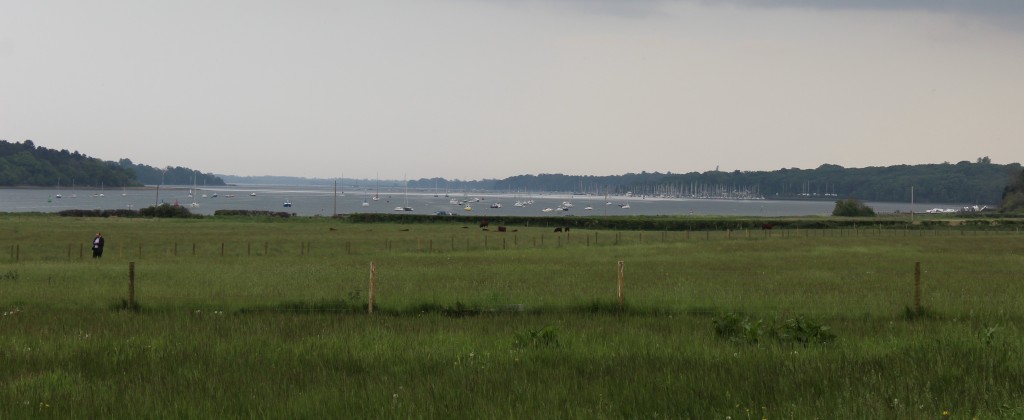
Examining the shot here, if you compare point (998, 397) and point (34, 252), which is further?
point (34, 252)

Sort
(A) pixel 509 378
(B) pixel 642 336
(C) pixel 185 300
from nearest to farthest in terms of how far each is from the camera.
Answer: (A) pixel 509 378
(B) pixel 642 336
(C) pixel 185 300

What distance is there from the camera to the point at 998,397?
10.5 meters

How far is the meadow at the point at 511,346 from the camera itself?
1062 cm

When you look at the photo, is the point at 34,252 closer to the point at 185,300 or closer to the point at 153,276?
the point at 153,276

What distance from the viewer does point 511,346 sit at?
1500 cm

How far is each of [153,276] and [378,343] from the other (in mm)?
22254

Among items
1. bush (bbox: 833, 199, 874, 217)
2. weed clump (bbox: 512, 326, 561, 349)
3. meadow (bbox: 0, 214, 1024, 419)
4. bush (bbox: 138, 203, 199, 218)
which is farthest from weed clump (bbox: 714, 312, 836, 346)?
bush (bbox: 833, 199, 874, 217)

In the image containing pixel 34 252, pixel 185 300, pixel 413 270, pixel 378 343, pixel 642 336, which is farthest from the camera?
pixel 34 252

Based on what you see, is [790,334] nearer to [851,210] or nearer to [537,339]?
[537,339]

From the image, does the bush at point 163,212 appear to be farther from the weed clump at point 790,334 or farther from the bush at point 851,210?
the bush at point 851,210

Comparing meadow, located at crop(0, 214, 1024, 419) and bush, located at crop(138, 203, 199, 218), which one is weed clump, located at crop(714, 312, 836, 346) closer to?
meadow, located at crop(0, 214, 1024, 419)

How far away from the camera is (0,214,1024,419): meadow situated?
10617 millimetres

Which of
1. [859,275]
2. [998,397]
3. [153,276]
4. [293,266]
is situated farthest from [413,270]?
[998,397]

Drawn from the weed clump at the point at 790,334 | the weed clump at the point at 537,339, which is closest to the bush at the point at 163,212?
the weed clump at the point at 537,339
